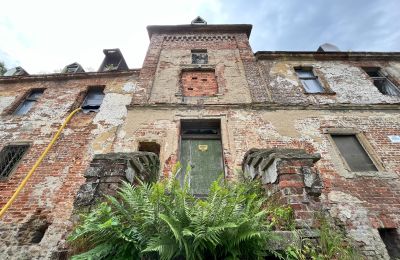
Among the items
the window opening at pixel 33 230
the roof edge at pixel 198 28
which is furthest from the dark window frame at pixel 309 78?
the window opening at pixel 33 230

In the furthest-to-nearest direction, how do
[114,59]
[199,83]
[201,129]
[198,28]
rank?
[114,59] < [198,28] < [199,83] < [201,129]

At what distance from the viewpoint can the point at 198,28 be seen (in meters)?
10.1

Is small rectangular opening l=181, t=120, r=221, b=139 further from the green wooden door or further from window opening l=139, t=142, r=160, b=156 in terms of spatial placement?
window opening l=139, t=142, r=160, b=156

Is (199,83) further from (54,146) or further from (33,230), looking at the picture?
(33,230)

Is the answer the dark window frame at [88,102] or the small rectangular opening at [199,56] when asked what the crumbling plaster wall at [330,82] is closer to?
the small rectangular opening at [199,56]

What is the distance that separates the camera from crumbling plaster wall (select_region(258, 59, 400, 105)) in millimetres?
7166

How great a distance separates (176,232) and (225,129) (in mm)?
4415

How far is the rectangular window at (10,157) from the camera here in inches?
255

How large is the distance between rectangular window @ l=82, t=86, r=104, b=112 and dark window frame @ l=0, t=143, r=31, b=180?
2297mm

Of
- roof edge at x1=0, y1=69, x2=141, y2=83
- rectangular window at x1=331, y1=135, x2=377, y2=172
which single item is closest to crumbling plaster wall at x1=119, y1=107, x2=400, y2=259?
rectangular window at x1=331, y1=135, x2=377, y2=172

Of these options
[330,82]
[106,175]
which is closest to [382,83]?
[330,82]

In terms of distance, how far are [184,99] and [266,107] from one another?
2688mm

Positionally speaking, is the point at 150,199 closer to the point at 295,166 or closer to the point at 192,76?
the point at 295,166

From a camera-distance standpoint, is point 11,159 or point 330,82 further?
point 330,82
